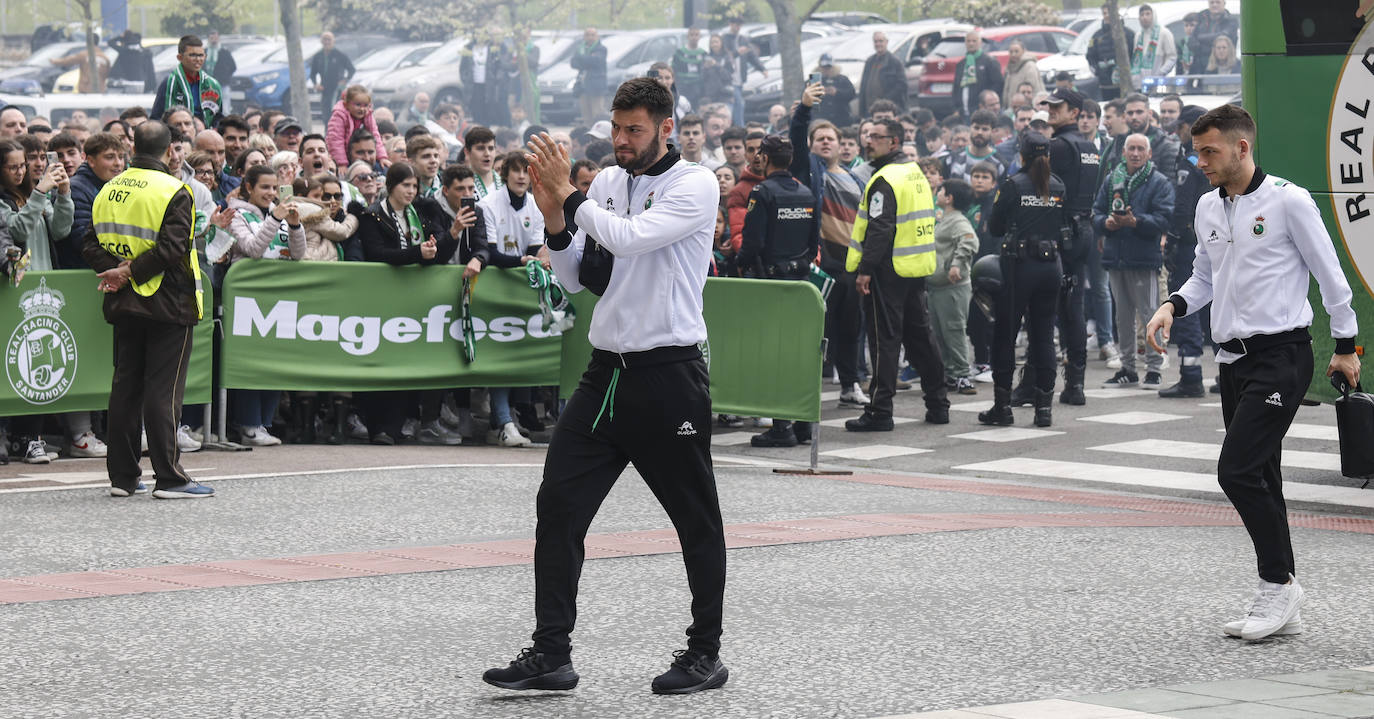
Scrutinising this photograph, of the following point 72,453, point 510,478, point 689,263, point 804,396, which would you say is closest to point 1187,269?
point 804,396

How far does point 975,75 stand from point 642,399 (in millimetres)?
21777

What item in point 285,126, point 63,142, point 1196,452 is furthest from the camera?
point 285,126

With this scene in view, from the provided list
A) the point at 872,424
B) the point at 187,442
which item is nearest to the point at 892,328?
the point at 872,424

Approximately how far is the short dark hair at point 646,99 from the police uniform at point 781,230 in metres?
7.46

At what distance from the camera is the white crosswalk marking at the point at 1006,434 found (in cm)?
1360

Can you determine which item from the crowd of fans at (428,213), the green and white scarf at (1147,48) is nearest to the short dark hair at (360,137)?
the crowd of fans at (428,213)

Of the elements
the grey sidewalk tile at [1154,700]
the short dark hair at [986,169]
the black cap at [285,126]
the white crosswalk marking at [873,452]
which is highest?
the black cap at [285,126]

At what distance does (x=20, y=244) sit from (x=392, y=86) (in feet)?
80.3

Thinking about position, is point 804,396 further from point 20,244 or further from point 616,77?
point 616,77

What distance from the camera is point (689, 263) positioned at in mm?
5941

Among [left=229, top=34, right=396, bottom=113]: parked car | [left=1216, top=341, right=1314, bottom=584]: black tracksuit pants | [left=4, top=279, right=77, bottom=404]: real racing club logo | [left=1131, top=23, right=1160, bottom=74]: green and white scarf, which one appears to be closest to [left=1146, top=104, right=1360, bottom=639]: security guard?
[left=1216, top=341, right=1314, bottom=584]: black tracksuit pants

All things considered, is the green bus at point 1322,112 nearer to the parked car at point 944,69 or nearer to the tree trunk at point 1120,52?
the tree trunk at point 1120,52

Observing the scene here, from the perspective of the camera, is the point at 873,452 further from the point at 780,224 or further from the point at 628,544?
the point at 628,544

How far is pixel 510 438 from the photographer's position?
13.0 metres
